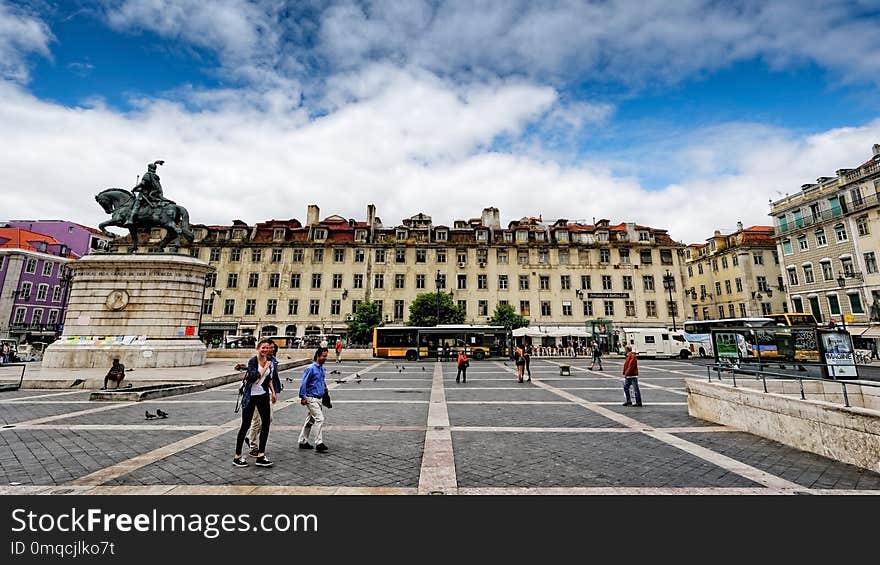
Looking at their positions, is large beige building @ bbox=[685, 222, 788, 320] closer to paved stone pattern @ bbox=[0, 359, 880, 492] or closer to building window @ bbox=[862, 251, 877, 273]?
building window @ bbox=[862, 251, 877, 273]

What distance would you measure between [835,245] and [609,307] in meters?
19.0

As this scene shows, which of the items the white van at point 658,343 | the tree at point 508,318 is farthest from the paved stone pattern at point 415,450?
the tree at point 508,318

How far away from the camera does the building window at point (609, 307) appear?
141 feet

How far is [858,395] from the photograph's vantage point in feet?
25.3

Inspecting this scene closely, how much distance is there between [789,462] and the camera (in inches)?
213

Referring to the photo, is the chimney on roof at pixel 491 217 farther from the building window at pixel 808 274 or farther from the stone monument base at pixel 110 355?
the stone monument base at pixel 110 355

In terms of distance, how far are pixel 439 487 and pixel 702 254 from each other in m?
59.0

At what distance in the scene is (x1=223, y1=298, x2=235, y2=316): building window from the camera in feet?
137

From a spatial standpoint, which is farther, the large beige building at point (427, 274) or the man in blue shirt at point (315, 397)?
the large beige building at point (427, 274)

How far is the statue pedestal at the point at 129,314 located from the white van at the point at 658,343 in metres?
35.9

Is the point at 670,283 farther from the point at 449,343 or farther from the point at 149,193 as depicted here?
the point at 149,193

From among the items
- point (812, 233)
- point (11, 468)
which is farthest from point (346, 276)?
point (812, 233)

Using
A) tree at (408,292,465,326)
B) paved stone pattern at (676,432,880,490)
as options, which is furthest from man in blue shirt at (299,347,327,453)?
tree at (408,292,465,326)

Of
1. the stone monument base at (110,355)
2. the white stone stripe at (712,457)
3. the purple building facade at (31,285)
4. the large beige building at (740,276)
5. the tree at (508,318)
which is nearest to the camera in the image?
the white stone stripe at (712,457)
